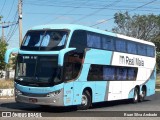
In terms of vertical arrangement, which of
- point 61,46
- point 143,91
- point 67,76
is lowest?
point 143,91

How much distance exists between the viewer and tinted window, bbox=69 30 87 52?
18031mm

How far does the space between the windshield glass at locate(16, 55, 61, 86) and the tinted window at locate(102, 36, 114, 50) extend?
13.9ft

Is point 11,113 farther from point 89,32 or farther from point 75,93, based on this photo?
point 89,32

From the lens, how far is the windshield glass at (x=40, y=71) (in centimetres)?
1717

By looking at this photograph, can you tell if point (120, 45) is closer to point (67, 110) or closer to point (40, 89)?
point (67, 110)

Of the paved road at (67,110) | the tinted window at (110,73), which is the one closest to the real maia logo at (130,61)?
the tinted window at (110,73)

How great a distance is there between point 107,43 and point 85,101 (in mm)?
3651

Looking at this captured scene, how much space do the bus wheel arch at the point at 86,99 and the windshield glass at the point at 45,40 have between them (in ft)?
9.31

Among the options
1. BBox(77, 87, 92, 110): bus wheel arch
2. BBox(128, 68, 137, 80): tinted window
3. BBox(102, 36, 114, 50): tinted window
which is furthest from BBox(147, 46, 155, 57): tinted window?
BBox(77, 87, 92, 110): bus wheel arch

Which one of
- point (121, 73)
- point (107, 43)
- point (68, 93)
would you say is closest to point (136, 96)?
point (121, 73)

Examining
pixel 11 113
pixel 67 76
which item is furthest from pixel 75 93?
pixel 11 113

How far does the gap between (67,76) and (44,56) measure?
4.19 feet

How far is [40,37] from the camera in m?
17.9

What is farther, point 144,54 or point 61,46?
point 144,54
